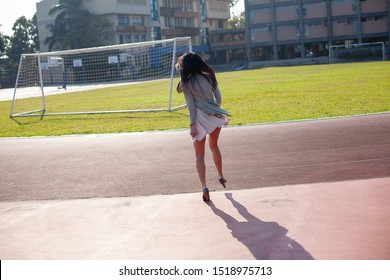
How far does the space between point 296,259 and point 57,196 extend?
417cm

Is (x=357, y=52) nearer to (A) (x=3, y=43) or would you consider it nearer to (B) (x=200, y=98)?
(A) (x=3, y=43)

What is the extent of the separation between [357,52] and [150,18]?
104 ft

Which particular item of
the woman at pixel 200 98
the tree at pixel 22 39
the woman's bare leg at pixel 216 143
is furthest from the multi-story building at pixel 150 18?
the woman at pixel 200 98

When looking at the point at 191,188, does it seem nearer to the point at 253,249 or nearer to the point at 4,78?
the point at 253,249

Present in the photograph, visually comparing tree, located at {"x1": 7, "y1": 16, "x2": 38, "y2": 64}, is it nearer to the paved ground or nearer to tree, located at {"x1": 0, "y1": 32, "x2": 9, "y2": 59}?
tree, located at {"x1": 0, "y1": 32, "x2": 9, "y2": 59}

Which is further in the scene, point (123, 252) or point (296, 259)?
point (123, 252)

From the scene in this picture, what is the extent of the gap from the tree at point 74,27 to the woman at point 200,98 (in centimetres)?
7055

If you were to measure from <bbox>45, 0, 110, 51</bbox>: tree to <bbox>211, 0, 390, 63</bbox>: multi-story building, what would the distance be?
62.1ft

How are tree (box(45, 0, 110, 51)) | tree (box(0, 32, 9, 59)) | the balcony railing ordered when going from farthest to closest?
the balcony railing
tree (box(45, 0, 110, 51))
tree (box(0, 32, 9, 59))

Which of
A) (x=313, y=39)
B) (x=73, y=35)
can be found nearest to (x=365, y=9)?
(x=313, y=39)

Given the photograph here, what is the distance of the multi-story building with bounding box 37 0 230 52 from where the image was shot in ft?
253

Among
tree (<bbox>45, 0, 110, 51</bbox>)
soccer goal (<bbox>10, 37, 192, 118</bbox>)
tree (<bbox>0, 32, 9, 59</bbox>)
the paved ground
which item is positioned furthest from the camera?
tree (<bbox>45, 0, 110, 51</bbox>)

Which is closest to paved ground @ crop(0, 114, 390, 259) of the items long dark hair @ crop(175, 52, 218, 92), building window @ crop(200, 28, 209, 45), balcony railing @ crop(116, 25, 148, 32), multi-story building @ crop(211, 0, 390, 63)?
long dark hair @ crop(175, 52, 218, 92)

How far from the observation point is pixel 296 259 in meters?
4.66
